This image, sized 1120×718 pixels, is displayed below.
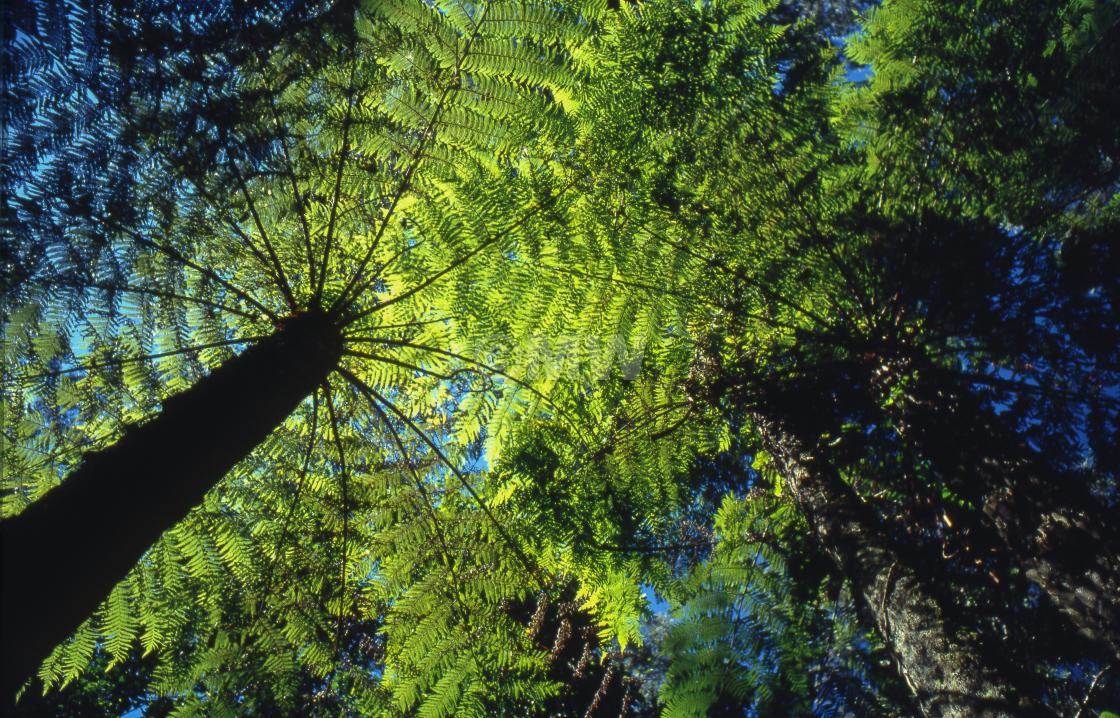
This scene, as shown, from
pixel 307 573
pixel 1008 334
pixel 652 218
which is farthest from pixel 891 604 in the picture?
pixel 307 573

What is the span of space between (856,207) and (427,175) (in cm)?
168

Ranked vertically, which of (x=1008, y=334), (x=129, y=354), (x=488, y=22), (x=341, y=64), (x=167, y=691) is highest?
(x=1008, y=334)

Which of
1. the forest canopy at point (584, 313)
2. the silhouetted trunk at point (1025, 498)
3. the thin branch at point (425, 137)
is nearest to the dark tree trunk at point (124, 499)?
the forest canopy at point (584, 313)

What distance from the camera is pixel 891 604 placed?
2.40 metres

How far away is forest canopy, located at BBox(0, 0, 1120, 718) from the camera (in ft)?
6.21

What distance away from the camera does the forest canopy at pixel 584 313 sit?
6.21 feet

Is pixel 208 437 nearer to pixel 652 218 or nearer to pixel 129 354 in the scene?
pixel 129 354

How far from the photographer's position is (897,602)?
240 centimetres

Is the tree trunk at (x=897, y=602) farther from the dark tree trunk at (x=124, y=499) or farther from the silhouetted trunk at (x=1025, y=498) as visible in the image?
the dark tree trunk at (x=124, y=499)

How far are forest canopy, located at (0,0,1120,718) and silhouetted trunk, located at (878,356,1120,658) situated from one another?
0.5 inches

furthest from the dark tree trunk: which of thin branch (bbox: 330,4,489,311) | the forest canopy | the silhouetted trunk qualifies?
the silhouetted trunk

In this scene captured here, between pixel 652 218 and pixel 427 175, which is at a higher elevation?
pixel 652 218

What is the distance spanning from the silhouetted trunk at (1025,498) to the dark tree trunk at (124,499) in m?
2.21

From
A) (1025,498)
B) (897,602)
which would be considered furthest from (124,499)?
(1025,498)
